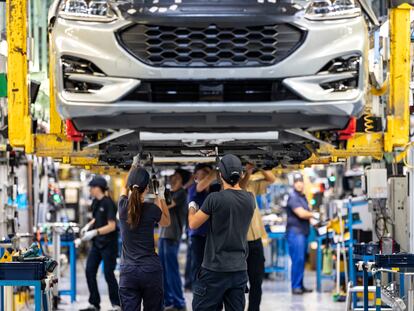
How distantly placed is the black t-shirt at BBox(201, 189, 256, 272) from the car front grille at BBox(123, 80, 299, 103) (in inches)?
57.2

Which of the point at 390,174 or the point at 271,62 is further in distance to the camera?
the point at 390,174

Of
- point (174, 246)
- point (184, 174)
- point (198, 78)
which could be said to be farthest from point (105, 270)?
point (198, 78)

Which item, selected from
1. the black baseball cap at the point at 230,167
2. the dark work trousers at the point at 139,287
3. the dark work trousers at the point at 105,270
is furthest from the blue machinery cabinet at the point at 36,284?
the dark work trousers at the point at 105,270

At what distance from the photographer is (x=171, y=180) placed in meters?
11.1

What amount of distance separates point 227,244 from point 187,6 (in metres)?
2.05

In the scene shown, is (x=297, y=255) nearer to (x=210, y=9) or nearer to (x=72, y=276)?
(x=72, y=276)

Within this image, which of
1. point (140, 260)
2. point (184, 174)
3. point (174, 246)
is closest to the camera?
point (140, 260)

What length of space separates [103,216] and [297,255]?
139 inches

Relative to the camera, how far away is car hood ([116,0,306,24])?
5129 millimetres

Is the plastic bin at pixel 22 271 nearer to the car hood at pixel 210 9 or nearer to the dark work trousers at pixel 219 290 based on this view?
the dark work trousers at pixel 219 290

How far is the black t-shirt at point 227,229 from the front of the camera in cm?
650

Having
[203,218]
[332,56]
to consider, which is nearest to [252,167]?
[203,218]

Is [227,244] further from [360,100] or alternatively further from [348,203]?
[348,203]

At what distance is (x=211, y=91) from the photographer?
17.0 ft
